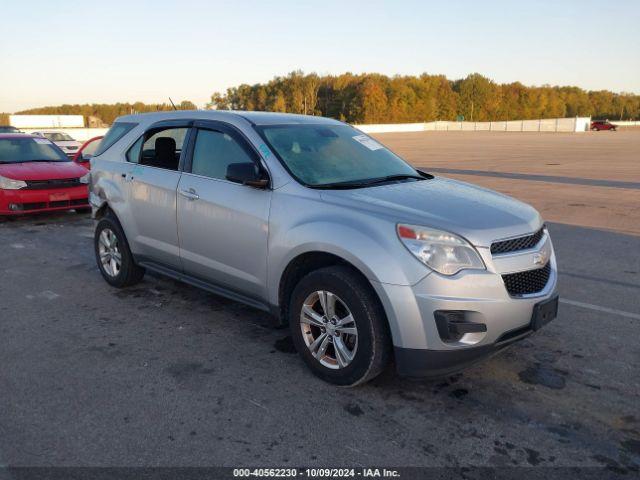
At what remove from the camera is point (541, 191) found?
13.3 metres

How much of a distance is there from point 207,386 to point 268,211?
4.05 ft

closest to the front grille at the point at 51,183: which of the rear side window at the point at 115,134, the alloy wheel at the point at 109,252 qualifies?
the rear side window at the point at 115,134

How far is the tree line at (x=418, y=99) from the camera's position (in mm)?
113688

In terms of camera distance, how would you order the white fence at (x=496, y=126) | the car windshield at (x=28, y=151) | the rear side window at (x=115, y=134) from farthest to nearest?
the white fence at (x=496, y=126) → the car windshield at (x=28, y=151) → the rear side window at (x=115, y=134)

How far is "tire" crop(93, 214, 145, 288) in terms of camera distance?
5438 mm

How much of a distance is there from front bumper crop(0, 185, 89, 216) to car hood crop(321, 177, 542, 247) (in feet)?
24.2

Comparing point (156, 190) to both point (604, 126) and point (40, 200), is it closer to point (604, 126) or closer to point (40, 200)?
point (40, 200)

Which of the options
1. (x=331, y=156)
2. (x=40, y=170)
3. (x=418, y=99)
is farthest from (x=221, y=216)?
(x=418, y=99)

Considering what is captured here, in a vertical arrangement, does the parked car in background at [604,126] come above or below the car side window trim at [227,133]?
above

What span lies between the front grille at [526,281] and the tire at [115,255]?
3.68 metres

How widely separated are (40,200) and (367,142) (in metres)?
6.80

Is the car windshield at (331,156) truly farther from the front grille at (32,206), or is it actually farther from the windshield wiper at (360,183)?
the front grille at (32,206)

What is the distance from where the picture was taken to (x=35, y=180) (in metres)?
9.26

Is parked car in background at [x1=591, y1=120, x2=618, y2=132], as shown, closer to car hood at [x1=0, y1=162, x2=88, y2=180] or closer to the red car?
the red car
